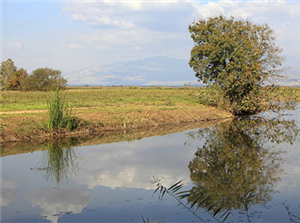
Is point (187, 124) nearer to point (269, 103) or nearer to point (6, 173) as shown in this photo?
point (269, 103)

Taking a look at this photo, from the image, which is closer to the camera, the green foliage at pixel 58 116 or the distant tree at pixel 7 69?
the green foliage at pixel 58 116

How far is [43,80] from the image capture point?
7381cm

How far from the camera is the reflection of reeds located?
1361 cm

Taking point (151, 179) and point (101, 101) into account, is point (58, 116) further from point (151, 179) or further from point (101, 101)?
point (101, 101)

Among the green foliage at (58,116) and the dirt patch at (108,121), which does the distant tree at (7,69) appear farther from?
the green foliage at (58,116)

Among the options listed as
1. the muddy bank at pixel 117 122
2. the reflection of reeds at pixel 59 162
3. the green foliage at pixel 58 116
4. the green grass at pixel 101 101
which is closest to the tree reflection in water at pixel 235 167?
the muddy bank at pixel 117 122

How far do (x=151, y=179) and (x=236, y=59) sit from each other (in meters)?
21.7

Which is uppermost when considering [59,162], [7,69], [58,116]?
[7,69]

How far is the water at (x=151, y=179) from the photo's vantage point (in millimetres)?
9281

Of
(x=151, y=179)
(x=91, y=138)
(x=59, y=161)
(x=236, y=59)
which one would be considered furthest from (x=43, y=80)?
(x=151, y=179)

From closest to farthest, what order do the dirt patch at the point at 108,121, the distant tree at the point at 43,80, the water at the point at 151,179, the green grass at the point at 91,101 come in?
the water at the point at 151,179 < the dirt patch at the point at 108,121 < the green grass at the point at 91,101 < the distant tree at the point at 43,80

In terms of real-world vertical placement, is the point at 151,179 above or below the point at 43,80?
below

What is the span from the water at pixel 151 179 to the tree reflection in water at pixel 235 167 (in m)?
0.03

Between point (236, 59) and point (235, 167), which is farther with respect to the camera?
point (236, 59)
